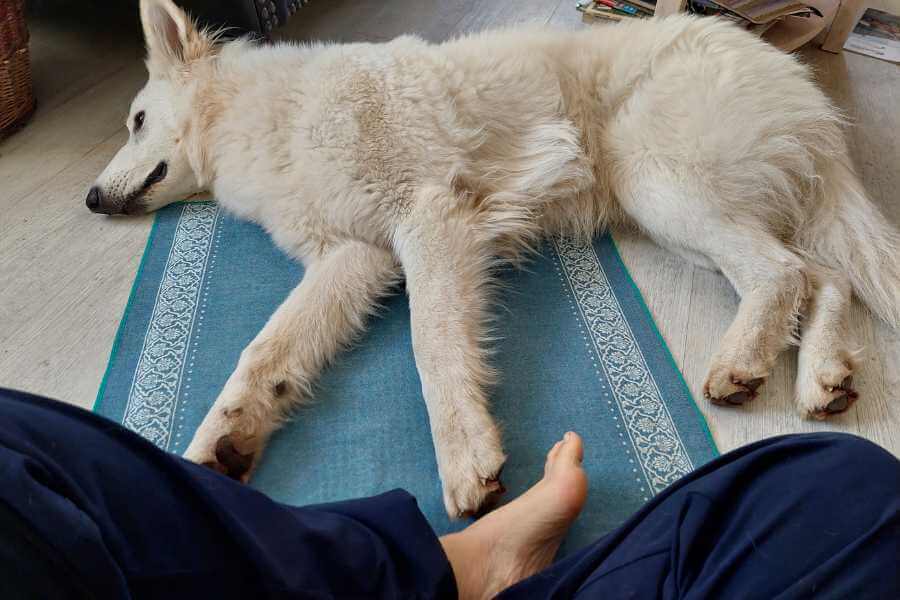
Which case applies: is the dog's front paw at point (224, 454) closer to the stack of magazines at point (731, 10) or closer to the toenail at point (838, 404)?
the toenail at point (838, 404)

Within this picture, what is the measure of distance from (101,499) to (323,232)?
1.19 m

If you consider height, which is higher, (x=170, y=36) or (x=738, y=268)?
(x=170, y=36)

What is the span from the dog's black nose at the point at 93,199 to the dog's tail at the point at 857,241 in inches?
93.2

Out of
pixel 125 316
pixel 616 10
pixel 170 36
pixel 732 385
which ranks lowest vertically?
pixel 125 316

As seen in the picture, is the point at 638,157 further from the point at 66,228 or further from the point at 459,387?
the point at 66,228

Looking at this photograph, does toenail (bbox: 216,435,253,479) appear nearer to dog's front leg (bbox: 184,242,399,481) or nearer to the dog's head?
dog's front leg (bbox: 184,242,399,481)

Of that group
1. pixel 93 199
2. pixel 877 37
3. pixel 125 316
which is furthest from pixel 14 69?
pixel 877 37

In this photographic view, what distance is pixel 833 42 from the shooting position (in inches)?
127

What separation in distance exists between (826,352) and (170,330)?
1.84 metres

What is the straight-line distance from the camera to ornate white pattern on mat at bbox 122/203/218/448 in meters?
1.51

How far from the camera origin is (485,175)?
184 centimetres

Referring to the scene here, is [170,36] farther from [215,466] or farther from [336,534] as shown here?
[336,534]

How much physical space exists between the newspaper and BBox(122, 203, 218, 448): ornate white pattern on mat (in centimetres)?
352

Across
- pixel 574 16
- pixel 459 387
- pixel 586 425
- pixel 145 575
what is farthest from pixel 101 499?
pixel 574 16
